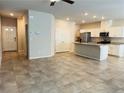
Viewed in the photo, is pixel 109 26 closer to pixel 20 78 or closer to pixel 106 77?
pixel 106 77

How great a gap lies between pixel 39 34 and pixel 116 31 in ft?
17.7

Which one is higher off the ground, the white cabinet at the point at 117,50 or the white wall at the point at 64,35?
the white wall at the point at 64,35

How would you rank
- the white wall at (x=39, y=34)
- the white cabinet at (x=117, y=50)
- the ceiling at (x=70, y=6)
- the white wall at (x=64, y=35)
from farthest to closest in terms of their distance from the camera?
1. the white wall at (x=64, y=35)
2. the white cabinet at (x=117, y=50)
3. the white wall at (x=39, y=34)
4. the ceiling at (x=70, y=6)

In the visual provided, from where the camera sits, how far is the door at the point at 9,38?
30.8 ft

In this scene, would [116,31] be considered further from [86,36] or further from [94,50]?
[94,50]

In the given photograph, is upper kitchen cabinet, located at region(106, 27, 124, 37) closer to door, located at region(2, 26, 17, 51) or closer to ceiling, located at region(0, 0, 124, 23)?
ceiling, located at region(0, 0, 124, 23)

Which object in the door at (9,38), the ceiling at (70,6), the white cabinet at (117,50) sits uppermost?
the ceiling at (70,6)

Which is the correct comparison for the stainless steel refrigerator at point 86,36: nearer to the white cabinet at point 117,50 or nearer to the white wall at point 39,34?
the white cabinet at point 117,50

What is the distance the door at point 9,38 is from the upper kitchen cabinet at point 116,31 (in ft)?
25.2

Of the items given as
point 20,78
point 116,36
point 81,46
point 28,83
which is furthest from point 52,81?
point 116,36

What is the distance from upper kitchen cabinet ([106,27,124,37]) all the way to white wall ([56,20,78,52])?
10.3ft

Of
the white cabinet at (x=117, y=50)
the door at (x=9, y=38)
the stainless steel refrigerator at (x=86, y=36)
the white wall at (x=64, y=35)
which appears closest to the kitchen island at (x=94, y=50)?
the white cabinet at (x=117, y=50)

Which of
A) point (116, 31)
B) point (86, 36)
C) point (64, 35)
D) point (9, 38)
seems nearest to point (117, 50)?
point (116, 31)

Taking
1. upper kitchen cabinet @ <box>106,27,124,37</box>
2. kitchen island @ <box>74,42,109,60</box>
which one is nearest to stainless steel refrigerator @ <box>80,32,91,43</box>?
upper kitchen cabinet @ <box>106,27,124,37</box>
